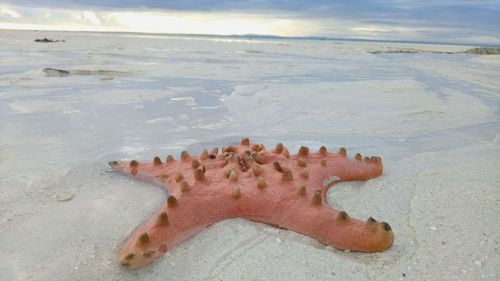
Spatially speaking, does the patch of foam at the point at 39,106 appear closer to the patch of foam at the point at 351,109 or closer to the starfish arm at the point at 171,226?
the patch of foam at the point at 351,109

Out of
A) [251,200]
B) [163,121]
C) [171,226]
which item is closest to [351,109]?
[163,121]

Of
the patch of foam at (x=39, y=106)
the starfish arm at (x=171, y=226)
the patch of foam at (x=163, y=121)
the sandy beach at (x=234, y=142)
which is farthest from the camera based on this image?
the patch of foam at (x=39, y=106)

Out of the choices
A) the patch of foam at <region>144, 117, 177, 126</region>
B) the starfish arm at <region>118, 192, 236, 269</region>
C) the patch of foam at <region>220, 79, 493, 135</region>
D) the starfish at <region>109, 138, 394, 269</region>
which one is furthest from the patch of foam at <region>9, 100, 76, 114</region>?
the starfish arm at <region>118, 192, 236, 269</region>

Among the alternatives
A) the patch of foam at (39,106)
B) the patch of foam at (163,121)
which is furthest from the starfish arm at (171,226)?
the patch of foam at (39,106)

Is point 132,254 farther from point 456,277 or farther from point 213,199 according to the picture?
point 456,277

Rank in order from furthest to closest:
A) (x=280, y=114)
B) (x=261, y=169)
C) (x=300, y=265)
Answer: (x=280, y=114)
(x=261, y=169)
(x=300, y=265)

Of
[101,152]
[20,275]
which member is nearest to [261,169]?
[20,275]

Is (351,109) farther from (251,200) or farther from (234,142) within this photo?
(251,200)
